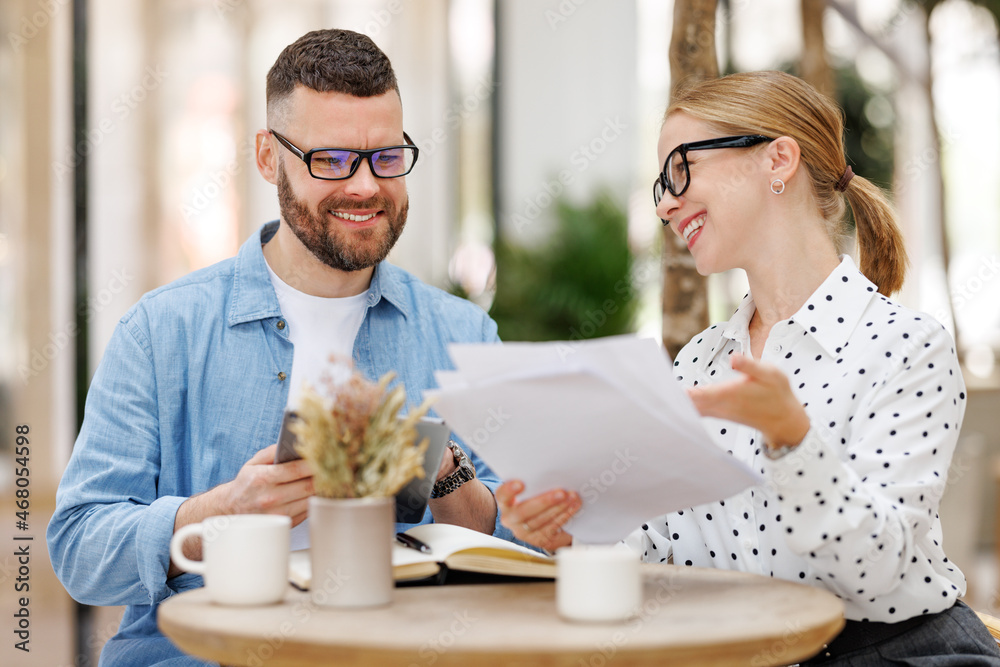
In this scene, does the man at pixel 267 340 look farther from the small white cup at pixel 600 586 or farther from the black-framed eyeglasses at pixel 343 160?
the small white cup at pixel 600 586

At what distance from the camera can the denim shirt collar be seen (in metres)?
2.06

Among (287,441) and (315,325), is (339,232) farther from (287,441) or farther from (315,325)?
(287,441)

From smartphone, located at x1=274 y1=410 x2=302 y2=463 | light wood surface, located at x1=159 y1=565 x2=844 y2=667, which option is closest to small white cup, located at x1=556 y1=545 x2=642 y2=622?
light wood surface, located at x1=159 y1=565 x2=844 y2=667

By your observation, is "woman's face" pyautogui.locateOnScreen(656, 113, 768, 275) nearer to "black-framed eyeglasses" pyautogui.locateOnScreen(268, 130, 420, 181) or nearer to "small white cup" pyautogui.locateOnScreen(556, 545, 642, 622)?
"black-framed eyeglasses" pyautogui.locateOnScreen(268, 130, 420, 181)

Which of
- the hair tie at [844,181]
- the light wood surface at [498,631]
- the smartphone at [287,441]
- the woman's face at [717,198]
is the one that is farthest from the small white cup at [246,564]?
the hair tie at [844,181]

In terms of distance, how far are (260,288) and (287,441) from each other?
74 centimetres

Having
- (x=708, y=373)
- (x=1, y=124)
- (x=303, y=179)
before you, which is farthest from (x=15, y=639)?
(x=708, y=373)

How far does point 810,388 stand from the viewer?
1710mm

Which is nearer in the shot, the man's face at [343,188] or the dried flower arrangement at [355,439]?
the dried flower arrangement at [355,439]

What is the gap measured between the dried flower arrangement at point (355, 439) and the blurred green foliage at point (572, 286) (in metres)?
3.87

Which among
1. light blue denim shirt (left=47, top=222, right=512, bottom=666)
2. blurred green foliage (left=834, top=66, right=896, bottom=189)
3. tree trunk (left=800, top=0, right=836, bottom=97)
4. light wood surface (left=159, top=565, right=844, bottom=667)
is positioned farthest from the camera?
blurred green foliage (left=834, top=66, right=896, bottom=189)

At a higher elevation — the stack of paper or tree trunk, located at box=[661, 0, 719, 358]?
tree trunk, located at box=[661, 0, 719, 358]

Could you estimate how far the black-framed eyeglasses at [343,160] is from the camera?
1972 millimetres

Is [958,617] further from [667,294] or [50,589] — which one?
[50,589]
